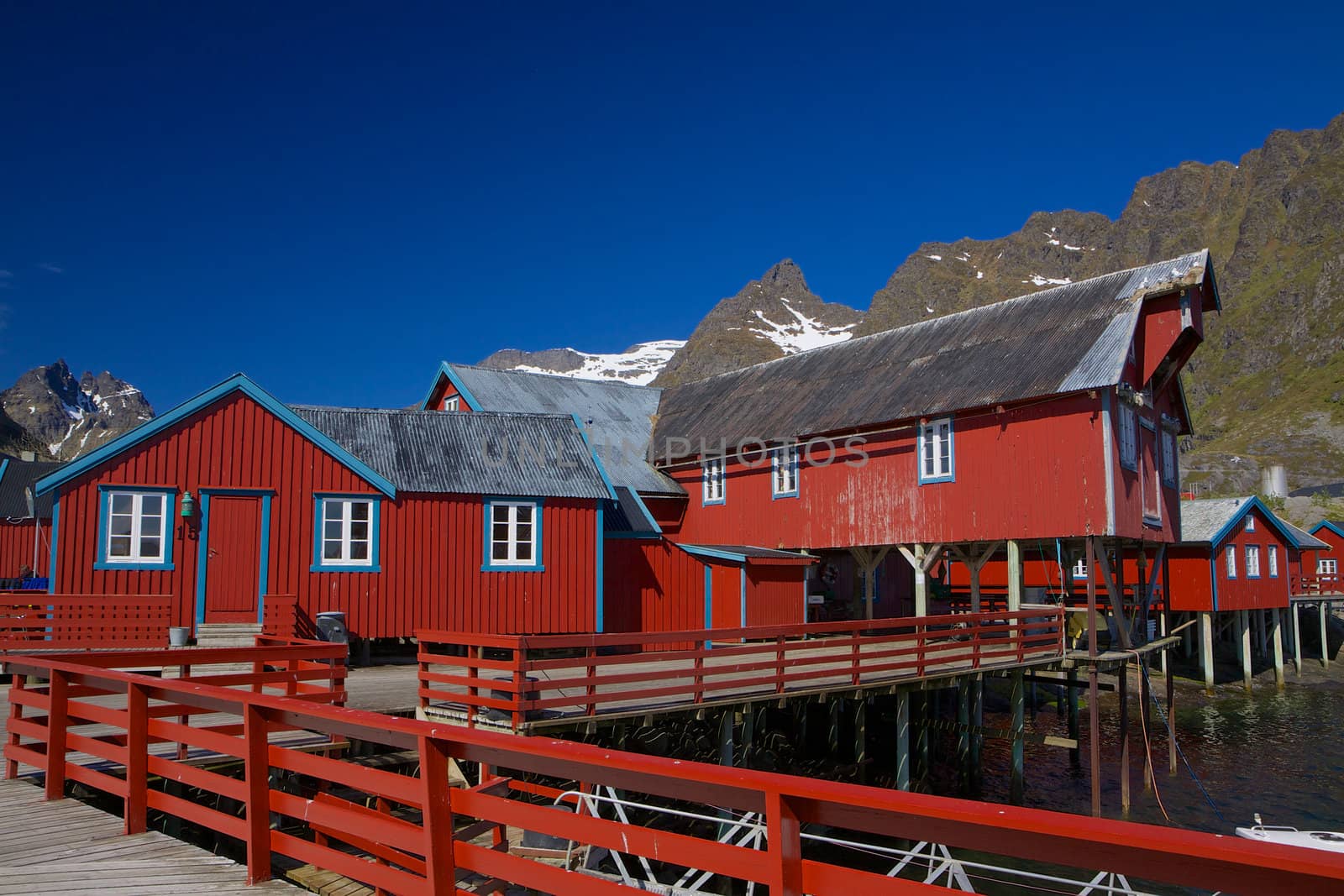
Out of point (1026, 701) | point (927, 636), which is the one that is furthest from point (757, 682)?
point (1026, 701)

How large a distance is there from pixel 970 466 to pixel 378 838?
1920 cm

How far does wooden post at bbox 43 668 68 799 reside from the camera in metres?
7.96

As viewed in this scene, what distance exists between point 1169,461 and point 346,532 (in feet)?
66.3

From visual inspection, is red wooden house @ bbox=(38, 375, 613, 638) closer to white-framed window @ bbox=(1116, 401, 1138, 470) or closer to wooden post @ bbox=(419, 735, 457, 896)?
white-framed window @ bbox=(1116, 401, 1138, 470)

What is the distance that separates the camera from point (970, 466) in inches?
876

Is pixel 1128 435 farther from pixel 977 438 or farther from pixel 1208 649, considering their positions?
pixel 1208 649

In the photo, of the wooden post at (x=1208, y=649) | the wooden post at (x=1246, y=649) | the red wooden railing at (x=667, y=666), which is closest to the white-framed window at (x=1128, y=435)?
the red wooden railing at (x=667, y=666)

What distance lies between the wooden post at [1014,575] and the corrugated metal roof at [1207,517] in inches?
541

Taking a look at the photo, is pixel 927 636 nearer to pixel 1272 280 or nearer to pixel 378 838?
pixel 378 838

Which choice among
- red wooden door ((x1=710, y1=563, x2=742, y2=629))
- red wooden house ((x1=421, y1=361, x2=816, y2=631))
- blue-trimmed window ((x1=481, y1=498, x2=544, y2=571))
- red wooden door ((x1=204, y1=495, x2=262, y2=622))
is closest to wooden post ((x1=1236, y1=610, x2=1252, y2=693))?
red wooden house ((x1=421, y1=361, x2=816, y2=631))

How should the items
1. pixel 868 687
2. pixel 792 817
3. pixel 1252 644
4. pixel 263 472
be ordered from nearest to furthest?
pixel 792 817, pixel 868 687, pixel 263 472, pixel 1252 644

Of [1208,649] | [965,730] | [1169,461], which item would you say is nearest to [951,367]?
[1169,461]

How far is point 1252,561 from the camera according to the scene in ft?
118

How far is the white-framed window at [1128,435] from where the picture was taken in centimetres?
2062
